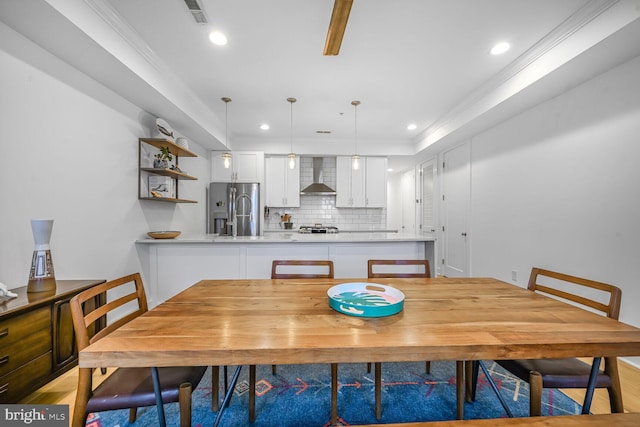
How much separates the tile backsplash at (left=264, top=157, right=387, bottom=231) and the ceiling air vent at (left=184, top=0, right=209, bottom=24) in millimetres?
3733

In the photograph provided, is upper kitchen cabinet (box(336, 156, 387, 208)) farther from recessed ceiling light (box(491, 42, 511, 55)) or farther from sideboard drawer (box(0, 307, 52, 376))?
sideboard drawer (box(0, 307, 52, 376))

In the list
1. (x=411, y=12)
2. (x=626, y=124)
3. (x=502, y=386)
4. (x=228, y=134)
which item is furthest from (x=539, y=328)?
(x=228, y=134)

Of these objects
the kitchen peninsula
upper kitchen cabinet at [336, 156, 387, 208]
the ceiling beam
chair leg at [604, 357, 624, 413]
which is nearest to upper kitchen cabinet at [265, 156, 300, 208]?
upper kitchen cabinet at [336, 156, 387, 208]

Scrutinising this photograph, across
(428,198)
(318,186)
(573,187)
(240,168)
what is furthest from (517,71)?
(240,168)

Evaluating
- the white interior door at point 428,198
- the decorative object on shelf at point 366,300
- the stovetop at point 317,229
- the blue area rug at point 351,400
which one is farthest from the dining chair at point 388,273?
the white interior door at point 428,198

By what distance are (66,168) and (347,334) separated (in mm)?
2529

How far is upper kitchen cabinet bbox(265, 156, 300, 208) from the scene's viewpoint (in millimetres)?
5246

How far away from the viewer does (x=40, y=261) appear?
159 cm

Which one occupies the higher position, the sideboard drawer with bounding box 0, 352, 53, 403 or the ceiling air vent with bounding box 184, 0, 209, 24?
the ceiling air vent with bounding box 184, 0, 209, 24

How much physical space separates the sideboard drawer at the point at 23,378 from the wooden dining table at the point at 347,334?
952 millimetres

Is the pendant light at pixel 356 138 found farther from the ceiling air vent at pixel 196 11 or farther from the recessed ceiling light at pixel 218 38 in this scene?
the ceiling air vent at pixel 196 11

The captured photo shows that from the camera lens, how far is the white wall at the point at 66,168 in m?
1.70

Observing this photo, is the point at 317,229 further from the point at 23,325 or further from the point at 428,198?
the point at 23,325

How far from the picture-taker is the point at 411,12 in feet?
6.22
